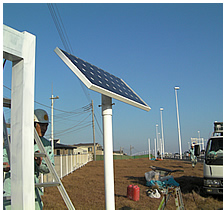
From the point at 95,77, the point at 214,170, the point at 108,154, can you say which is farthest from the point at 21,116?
the point at 214,170

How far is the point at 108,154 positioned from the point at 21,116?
A: 1.85 meters

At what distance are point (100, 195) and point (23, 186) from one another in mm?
8215

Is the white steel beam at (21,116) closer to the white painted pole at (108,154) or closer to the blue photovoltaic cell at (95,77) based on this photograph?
the blue photovoltaic cell at (95,77)

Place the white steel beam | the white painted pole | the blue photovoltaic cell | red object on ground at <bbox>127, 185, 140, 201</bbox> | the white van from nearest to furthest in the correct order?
the white steel beam < the blue photovoltaic cell < the white painted pole < the white van < red object on ground at <bbox>127, 185, 140, 201</bbox>

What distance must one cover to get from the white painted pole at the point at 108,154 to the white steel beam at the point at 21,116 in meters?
1.61

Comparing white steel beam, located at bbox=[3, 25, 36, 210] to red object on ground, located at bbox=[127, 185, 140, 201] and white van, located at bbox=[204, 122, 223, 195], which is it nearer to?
red object on ground, located at bbox=[127, 185, 140, 201]

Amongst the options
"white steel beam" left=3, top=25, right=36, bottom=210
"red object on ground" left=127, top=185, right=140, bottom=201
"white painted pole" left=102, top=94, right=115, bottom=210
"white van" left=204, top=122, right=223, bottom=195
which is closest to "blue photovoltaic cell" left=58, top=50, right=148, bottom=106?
"white painted pole" left=102, top=94, right=115, bottom=210

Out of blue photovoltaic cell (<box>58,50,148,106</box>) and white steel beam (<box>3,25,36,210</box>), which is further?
blue photovoltaic cell (<box>58,50,148,106</box>)

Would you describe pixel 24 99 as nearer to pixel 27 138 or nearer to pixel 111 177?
pixel 27 138

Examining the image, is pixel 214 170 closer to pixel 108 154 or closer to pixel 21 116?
pixel 108 154

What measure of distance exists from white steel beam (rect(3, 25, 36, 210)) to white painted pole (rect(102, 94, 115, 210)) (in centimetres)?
161

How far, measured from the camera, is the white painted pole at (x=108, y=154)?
4309mm

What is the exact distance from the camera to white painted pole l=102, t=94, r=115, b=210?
4309mm

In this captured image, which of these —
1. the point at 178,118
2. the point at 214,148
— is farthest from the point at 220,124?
the point at 178,118
